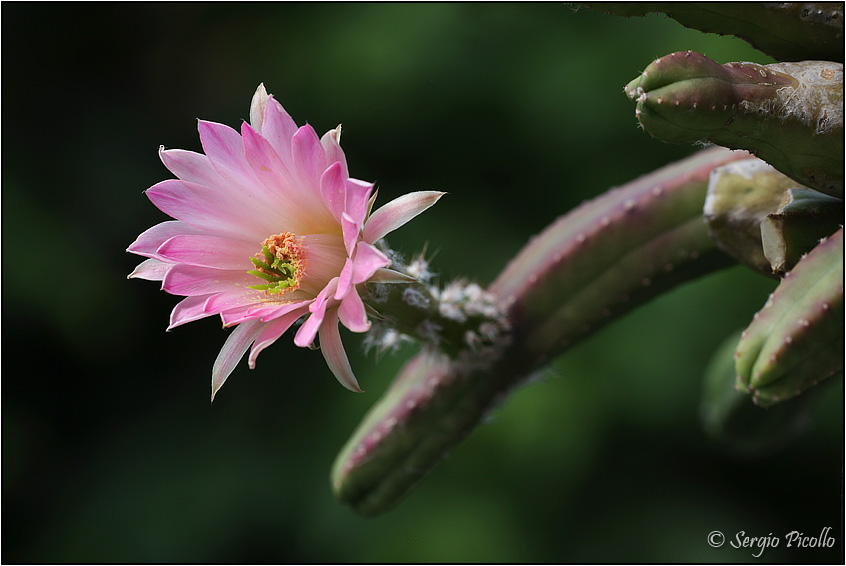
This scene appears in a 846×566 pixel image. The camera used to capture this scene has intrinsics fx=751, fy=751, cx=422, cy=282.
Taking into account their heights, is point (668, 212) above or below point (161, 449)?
above

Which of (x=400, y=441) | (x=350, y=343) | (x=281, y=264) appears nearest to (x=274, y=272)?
(x=281, y=264)

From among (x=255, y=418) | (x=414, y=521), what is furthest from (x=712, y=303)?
(x=255, y=418)

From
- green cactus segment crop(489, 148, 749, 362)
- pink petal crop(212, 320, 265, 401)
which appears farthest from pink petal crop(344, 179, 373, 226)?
green cactus segment crop(489, 148, 749, 362)

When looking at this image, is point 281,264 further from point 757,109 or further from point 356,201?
point 757,109

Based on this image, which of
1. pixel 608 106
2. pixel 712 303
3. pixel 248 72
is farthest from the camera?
pixel 248 72

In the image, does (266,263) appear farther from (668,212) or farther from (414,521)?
(414,521)

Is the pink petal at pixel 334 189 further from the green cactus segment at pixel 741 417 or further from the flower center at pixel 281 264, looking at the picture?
the green cactus segment at pixel 741 417

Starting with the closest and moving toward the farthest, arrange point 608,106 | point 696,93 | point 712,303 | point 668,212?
1. point 696,93
2. point 668,212
3. point 712,303
4. point 608,106
